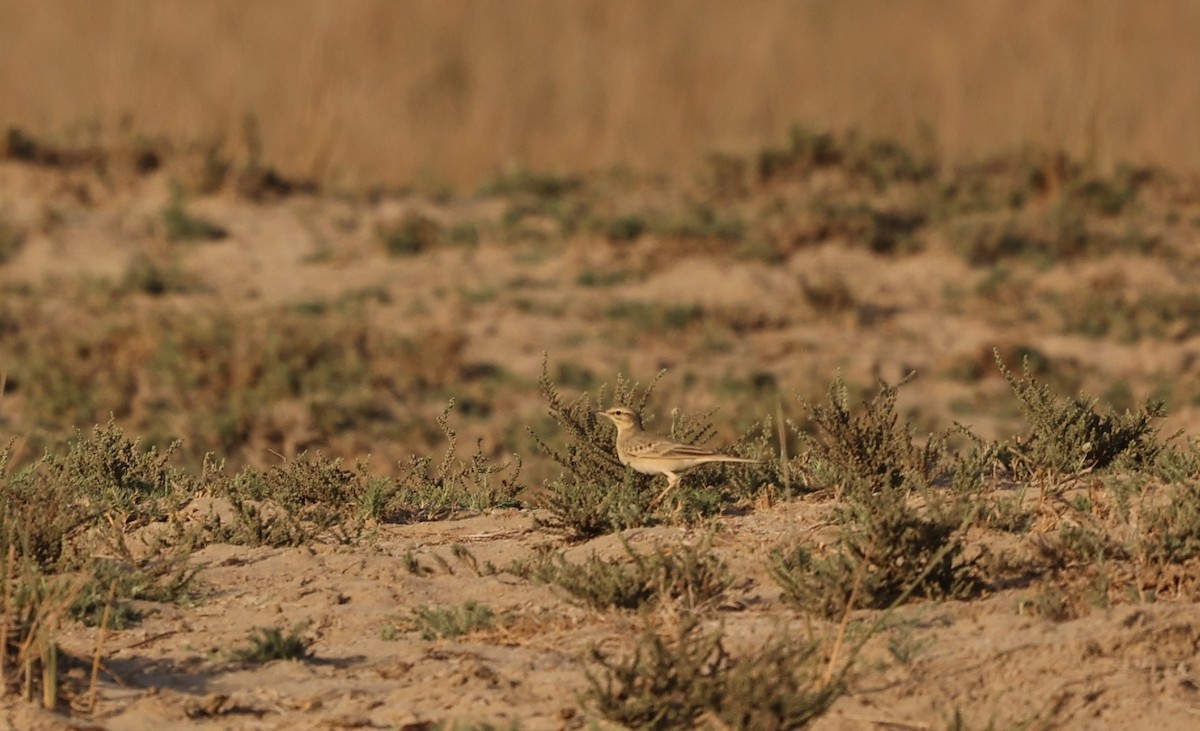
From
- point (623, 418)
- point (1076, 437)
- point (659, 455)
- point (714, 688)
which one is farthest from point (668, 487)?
point (714, 688)

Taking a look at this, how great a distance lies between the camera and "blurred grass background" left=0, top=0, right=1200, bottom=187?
52.7ft

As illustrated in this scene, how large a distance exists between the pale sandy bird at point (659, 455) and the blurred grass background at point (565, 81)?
31.8ft

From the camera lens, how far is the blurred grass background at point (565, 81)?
1606cm

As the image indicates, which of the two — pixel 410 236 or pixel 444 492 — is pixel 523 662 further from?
pixel 410 236

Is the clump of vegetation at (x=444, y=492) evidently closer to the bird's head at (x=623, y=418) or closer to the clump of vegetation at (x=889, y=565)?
the bird's head at (x=623, y=418)

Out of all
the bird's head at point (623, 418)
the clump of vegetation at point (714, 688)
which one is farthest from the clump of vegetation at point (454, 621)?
the bird's head at point (623, 418)

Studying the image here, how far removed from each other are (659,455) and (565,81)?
38.1 ft

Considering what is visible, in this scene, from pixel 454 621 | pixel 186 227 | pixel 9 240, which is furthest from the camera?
pixel 186 227

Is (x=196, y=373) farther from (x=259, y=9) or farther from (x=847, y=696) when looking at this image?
(x=847, y=696)

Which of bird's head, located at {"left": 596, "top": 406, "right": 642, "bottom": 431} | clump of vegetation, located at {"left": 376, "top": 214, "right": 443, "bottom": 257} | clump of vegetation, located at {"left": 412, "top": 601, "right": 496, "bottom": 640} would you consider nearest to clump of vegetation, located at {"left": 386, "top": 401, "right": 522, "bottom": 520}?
bird's head, located at {"left": 596, "top": 406, "right": 642, "bottom": 431}

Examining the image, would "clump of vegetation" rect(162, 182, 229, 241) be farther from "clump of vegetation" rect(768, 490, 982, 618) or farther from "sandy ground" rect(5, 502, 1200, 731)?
"clump of vegetation" rect(768, 490, 982, 618)

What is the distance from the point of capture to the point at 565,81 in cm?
1723

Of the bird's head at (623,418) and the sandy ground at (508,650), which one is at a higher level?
the bird's head at (623,418)

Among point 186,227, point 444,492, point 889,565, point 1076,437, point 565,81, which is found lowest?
point 186,227
